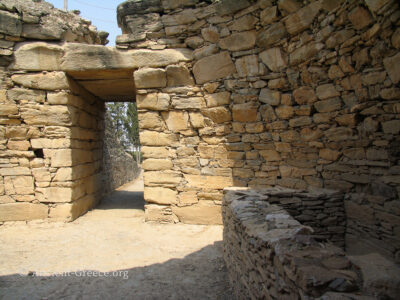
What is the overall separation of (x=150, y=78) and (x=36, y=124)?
249 centimetres

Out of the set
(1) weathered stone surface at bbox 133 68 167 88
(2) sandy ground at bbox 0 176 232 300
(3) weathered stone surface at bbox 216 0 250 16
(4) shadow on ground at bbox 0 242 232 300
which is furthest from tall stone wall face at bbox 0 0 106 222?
(3) weathered stone surface at bbox 216 0 250 16

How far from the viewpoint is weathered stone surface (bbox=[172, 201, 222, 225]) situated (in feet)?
16.3

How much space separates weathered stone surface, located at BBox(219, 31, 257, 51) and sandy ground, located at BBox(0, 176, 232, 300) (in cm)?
338

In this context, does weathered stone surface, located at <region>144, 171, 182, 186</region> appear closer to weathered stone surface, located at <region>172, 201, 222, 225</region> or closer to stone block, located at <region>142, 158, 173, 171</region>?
stone block, located at <region>142, 158, 173, 171</region>

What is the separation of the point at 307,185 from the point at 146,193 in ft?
10.0

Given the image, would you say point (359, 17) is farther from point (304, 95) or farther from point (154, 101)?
point (154, 101)

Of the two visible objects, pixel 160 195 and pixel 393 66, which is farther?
pixel 160 195

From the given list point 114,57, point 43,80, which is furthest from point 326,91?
point 43,80

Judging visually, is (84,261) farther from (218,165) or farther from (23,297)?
(218,165)

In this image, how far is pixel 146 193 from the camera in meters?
5.20

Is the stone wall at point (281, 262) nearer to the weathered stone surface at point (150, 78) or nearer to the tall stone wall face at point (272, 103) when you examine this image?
the tall stone wall face at point (272, 103)

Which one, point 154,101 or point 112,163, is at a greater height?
point 154,101

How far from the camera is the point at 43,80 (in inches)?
200

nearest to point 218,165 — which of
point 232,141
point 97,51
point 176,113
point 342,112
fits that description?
point 232,141
